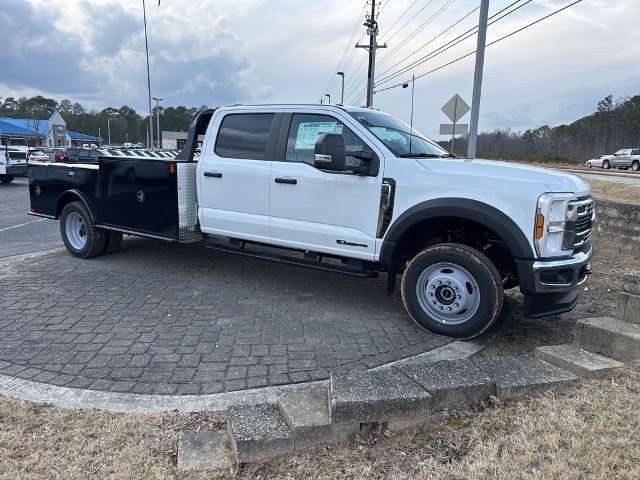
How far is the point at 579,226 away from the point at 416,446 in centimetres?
261

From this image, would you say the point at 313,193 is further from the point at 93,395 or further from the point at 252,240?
the point at 93,395

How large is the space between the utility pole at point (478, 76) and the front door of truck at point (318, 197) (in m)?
7.54

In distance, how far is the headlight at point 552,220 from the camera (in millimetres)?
4027

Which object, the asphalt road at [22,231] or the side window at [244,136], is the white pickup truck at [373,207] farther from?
the asphalt road at [22,231]

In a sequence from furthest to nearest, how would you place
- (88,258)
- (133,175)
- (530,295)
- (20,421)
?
1. (88,258)
2. (133,175)
3. (530,295)
4. (20,421)

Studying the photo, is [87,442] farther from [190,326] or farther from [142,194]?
[142,194]

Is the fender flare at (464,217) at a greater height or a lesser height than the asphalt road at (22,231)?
greater

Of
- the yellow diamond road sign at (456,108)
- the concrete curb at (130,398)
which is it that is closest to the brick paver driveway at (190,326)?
the concrete curb at (130,398)

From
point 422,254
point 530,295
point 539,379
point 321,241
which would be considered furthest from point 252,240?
point 539,379

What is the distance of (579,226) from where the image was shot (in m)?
4.31

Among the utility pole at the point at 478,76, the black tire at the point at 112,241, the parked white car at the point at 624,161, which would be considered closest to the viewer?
the black tire at the point at 112,241

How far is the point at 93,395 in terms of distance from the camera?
137 inches

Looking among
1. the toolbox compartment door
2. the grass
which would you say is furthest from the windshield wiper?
the toolbox compartment door

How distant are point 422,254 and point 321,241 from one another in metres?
1.09
